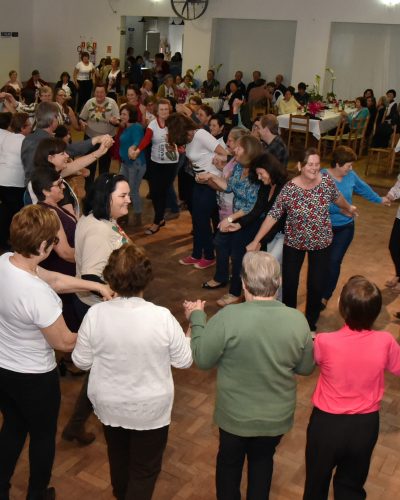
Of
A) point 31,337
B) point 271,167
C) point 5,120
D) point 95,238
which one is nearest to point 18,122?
point 5,120

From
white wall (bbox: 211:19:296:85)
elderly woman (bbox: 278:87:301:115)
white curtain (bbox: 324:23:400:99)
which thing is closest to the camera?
elderly woman (bbox: 278:87:301:115)

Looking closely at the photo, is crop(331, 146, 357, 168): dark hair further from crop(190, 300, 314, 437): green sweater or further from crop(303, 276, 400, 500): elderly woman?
crop(190, 300, 314, 437): green sweater

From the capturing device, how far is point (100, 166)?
7.96 m

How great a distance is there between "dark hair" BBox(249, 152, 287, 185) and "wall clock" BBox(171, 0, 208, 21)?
37.7 feet

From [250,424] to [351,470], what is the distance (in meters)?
0.46

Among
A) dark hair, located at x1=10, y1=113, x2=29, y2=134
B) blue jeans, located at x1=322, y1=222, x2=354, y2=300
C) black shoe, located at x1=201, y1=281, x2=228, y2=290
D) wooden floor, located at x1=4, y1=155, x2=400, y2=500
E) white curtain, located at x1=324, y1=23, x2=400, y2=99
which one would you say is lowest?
wooden floor, located at x1=4, y1=155, x2=400, y2=500

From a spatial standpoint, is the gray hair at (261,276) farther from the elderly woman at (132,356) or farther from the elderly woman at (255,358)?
the elderly woman at (132,356)

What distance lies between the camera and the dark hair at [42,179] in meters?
3.58

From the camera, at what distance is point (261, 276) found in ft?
7.77

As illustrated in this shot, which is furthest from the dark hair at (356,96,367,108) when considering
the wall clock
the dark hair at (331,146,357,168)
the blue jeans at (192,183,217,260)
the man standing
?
the dark hair at (331,146,357,168)

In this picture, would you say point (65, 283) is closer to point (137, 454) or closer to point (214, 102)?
point (137, 454)

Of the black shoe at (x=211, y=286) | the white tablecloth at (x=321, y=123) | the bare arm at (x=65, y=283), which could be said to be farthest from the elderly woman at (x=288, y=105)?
the bare arm at (x=65, y=283)

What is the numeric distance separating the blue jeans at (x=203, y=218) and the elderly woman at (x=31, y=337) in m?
3.04

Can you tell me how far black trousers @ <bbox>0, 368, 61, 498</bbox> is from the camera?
2518 millimetres
